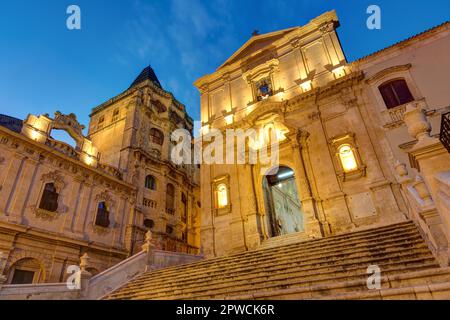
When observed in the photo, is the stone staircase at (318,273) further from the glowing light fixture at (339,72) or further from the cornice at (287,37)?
the cornice at (287,37)

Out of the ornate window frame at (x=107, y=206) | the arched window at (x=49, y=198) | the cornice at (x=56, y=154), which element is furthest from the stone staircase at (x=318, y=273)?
the cornice at (x=56, y=154)

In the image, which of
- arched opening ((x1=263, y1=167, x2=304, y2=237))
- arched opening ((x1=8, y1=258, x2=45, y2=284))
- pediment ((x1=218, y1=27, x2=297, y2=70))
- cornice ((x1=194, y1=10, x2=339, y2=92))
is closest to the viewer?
arched opening ((x1=8, y1=258, x2=45, y2=284))

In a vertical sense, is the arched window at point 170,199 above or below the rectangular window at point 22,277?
above

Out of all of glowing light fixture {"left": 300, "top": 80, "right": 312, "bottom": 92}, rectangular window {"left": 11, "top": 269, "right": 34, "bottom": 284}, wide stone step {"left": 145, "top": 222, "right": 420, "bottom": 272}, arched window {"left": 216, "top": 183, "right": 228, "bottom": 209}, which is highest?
glowing light fixture {"left": 300, "top": 80, "right": 312, "bottom": 92}

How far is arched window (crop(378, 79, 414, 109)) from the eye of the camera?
47.4 feet

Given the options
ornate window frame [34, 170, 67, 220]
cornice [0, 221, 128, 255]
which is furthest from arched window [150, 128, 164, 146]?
cornice [0, 221, 128, 255]

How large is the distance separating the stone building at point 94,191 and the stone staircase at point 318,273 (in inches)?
250

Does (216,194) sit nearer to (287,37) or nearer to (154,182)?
(154,182)

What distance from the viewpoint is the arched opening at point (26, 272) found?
14969mm

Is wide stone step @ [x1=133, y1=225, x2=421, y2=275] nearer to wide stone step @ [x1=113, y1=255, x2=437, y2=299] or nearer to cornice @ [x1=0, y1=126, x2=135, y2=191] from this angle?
wide stone step @ [x1=113, y1=255, x2=437, y2=299]

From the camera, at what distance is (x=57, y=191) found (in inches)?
717

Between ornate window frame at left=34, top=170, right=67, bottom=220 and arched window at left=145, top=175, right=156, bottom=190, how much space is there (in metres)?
8.66

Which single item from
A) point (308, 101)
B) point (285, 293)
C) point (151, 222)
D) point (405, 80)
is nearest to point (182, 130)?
point (151, 222)

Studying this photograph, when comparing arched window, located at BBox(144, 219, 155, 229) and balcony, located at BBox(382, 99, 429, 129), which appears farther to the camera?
arched window, located at BBox(144, 219, 155, 229)
